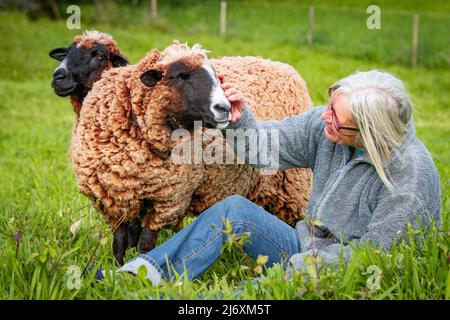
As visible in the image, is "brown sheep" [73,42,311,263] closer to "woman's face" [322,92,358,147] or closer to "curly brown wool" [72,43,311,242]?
"curly brown wool" [72,43,311,242]

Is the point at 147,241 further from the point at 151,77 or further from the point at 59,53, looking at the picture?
the point at 59,53

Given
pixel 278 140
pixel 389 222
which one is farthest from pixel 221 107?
pixel 389 222

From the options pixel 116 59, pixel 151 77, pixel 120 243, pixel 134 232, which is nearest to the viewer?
pixel 151 77

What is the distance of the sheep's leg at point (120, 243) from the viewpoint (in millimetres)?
3796

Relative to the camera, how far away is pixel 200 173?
3818mm

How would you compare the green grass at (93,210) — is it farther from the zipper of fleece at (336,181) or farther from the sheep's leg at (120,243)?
the zipper of fleece at (336,181)

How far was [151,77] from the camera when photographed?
11.5ft

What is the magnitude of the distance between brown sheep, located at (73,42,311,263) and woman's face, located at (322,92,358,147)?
0.51 m

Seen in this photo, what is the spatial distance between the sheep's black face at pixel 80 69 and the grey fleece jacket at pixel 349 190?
5.19 ft

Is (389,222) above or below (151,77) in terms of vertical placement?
below

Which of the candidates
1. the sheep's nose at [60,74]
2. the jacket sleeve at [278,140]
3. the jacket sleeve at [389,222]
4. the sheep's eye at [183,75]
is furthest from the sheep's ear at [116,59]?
the jacket sleeve at [389,222]

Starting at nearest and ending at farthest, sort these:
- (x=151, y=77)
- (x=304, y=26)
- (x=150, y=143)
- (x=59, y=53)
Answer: (x=151, y=77) → (x=150, y=143) → (x=59, y=53) → (x=304, y=26)

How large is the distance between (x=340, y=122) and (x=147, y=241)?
138 cm
